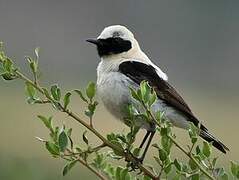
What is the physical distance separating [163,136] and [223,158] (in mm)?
7164

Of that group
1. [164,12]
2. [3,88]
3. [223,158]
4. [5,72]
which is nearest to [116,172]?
[5,72]

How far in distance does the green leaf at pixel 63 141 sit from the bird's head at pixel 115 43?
4.90 ft

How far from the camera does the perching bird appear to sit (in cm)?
375

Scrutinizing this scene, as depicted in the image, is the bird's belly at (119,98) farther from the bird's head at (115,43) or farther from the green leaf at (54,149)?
the green leaf at (54,149)

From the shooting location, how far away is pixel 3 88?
16.0 meters

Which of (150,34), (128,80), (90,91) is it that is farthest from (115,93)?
(150,34)

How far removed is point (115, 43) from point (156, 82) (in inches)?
12.4

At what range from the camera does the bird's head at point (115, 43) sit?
413cm

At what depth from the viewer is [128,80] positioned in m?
3.92

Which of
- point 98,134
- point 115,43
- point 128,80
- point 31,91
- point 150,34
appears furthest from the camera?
point 150,34

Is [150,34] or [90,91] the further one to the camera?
[150,34]

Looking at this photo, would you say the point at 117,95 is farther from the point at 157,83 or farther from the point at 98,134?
the point at 98,134

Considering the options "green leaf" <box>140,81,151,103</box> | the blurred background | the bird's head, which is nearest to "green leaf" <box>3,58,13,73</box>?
"green leaf" <box>140,81,151,103</box>

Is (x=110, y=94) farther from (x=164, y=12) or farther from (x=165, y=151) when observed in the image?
(x=164, y=12)
